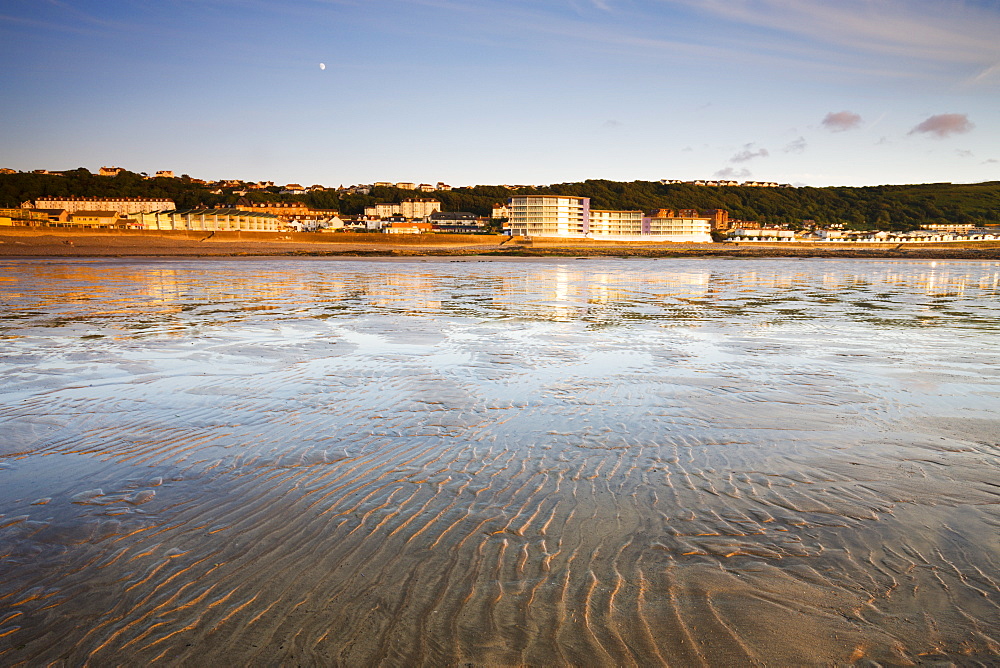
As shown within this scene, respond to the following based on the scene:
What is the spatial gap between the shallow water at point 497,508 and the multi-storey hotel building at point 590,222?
374ft

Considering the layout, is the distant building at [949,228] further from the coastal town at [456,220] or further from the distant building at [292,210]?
the distant building at [292,210]

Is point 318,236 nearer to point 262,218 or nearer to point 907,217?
point 262,218

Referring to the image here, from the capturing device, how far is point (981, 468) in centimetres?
404

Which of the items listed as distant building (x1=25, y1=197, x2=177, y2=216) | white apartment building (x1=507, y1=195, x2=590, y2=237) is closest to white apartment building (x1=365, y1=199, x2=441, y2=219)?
white apartment building (x1=507, y1=195, x2=590, y2=237)

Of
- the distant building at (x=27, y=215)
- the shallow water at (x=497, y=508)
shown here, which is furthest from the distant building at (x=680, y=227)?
the shallow water at (x=497, y=508)

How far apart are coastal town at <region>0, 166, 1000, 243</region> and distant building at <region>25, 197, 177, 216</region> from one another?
0.21 metres

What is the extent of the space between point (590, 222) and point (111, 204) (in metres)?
117

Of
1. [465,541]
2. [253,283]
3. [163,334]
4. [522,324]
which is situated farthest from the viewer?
[253,283]

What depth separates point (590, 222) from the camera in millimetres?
136500

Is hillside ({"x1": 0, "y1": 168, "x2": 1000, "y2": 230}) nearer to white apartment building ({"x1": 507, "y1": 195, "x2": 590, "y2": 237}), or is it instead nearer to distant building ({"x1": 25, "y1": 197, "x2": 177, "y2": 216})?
distant building ({"x1": 25, "y1": 197, "x2": 177, "y2": 216})

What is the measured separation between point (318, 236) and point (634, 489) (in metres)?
78.3

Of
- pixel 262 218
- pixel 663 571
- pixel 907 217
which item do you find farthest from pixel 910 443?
pixel 907 217

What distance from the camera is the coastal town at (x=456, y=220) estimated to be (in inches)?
4422

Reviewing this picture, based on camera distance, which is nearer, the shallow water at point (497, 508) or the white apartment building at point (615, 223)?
the shallow water at point (497, 508)
